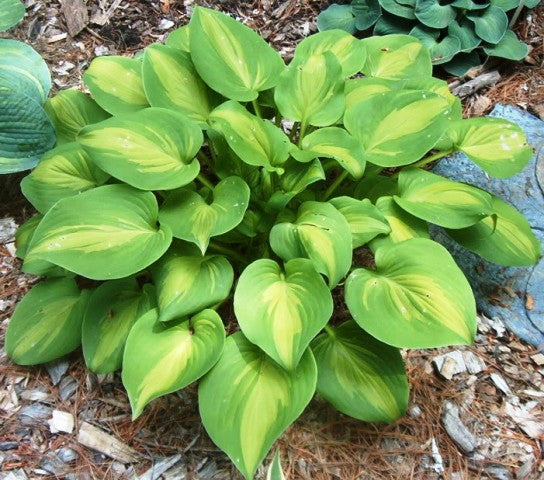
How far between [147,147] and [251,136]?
33cm

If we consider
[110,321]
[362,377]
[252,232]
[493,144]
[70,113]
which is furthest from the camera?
[70,113]

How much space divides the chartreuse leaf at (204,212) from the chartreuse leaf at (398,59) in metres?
0.86

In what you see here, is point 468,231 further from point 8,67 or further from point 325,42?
point 8,67

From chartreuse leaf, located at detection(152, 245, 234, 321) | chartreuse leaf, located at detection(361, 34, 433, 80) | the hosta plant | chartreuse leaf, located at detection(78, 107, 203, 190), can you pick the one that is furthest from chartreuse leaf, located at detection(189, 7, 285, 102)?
chartreuse leaf, located at detection(152, 245, 234, 321)

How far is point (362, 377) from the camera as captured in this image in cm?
158

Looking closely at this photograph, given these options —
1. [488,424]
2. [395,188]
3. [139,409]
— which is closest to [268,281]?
[139,409]

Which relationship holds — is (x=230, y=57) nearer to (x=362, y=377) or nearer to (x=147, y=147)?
(x=147, y=147)

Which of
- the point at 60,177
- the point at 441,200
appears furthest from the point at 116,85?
the point at 441,200

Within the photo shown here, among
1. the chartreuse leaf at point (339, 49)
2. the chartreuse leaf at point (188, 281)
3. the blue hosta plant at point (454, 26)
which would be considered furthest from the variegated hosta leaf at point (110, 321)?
the blue hosta plant at point (454, 26)

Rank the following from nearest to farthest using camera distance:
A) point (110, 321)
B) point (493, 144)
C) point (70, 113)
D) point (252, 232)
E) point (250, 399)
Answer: point (250, 399) < point (110, 321) < point (252, 232) < point (493, 144) < point (70, 113)

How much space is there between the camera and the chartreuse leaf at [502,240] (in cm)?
182

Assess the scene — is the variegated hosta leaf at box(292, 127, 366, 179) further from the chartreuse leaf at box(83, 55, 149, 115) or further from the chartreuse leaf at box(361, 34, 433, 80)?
the chartreuse leaf at box(83, 55, 149, 115)

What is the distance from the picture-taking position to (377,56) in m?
2.19

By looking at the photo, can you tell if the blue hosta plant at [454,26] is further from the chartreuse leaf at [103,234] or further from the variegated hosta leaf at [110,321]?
the variegated hosta leaf at [110,321]
